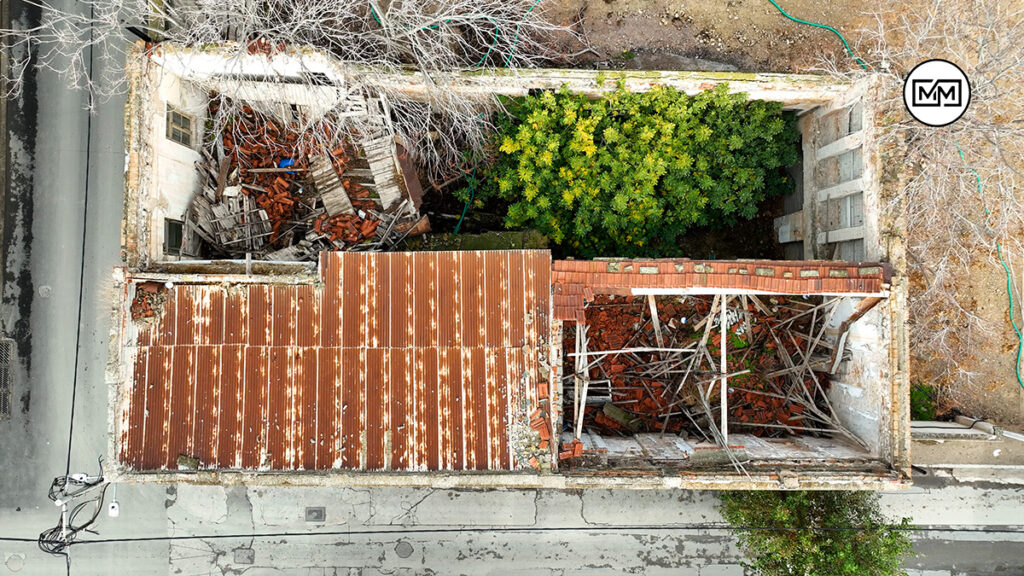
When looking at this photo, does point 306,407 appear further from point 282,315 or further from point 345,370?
point 282,315

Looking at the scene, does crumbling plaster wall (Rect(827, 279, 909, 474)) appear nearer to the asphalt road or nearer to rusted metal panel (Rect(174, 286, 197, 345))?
the asphalt road

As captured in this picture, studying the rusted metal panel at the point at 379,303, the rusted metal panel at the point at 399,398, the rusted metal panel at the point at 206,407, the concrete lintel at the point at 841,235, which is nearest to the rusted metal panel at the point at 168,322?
the rusted metal panel at the point at 206,407

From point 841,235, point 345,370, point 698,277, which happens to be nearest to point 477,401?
point 345,370

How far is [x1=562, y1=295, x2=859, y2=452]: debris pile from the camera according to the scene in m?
9.71

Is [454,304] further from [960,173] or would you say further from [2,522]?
[2,522]

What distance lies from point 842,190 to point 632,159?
375 cm

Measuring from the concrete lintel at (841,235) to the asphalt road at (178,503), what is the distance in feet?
20.2

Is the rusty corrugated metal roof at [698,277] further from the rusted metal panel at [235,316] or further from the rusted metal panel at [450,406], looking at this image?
the rusted metal panel at [235,316]

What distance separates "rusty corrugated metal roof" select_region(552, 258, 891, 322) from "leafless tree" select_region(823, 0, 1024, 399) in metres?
3.78

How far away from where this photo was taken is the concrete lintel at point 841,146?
8.96m

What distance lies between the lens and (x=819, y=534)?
9.76 metres

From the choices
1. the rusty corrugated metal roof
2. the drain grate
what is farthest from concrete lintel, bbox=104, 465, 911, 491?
the drain grate

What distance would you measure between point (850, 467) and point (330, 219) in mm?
9486

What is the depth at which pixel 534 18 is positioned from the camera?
10625mm
